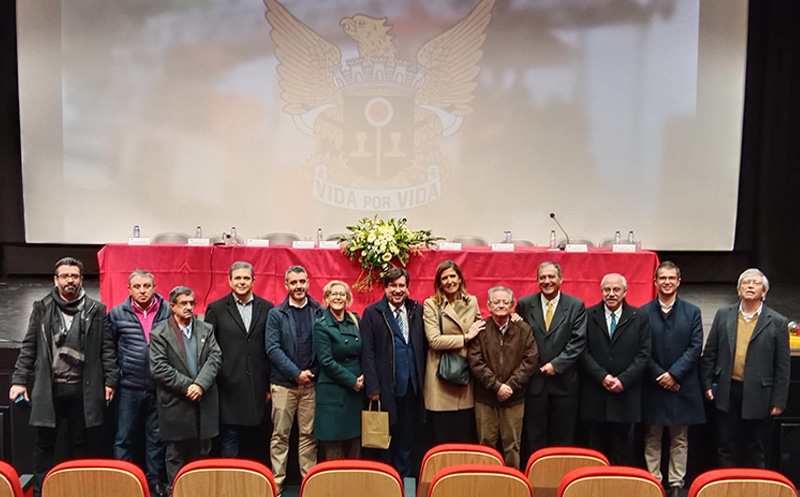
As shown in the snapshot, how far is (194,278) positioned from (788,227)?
6710 mm

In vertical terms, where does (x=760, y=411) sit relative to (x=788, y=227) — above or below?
below

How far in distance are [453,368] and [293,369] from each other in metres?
0.90

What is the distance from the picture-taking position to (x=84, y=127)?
7492mm

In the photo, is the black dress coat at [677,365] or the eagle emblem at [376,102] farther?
the eagle emblem at [376,102]

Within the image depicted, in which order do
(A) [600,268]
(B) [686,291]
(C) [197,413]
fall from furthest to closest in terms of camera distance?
(B) [686,291] < (A) [600,268] < (C) [197,413]

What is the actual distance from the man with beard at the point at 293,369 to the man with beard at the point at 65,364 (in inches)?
35.4

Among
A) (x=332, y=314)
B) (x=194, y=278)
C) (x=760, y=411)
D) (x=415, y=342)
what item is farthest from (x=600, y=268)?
(x=194, y=278)

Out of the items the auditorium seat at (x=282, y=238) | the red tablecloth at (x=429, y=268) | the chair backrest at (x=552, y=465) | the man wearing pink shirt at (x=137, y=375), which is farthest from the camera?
the auditorium seat at (x=282, y=238)

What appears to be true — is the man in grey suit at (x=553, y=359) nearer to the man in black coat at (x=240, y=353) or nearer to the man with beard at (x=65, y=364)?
the man in black coat at (x=240, y=353)

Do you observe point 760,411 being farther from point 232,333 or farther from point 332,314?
point 232,333

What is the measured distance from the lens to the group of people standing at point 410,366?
354 cm

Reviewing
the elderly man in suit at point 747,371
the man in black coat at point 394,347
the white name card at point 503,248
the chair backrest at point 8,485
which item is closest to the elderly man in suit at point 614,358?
the elderly man in suit at point 747,371

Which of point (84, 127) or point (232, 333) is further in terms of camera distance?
point (84, 127)

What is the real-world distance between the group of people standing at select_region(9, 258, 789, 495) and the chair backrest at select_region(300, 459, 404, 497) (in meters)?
1.31
